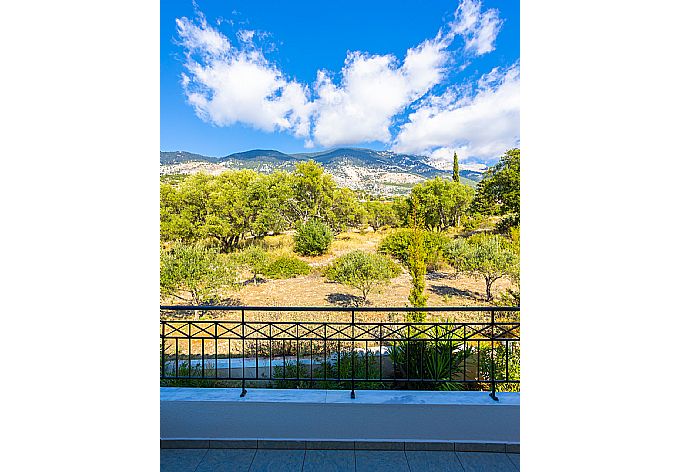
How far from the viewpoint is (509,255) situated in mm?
10203

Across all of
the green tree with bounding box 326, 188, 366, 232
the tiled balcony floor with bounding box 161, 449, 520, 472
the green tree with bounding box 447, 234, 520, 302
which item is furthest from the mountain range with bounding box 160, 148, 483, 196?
the tiled balcony floor with bounding box 161, 449, 520, 472

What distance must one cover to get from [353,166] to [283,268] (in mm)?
3261

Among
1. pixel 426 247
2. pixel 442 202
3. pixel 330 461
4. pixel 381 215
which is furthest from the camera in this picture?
pixel 381 215

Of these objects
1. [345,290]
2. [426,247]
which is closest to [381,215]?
[426,247]

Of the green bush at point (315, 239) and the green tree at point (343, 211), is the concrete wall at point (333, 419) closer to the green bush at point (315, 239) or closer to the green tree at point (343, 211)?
the green bush at point (315, 239)

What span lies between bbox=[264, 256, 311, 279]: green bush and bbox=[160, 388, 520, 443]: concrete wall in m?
8.15

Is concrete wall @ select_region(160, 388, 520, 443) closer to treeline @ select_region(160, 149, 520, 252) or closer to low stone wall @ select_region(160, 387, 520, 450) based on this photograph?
low stone wall @ select_region(160, 387, 520, 450)

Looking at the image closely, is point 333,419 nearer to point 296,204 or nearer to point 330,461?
point 330,461

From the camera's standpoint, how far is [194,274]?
33.7 ft

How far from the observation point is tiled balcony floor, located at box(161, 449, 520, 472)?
100 inches

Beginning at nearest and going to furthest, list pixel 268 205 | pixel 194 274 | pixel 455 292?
pixel 194 274 → pixel 455 292 → pixel 268 205
